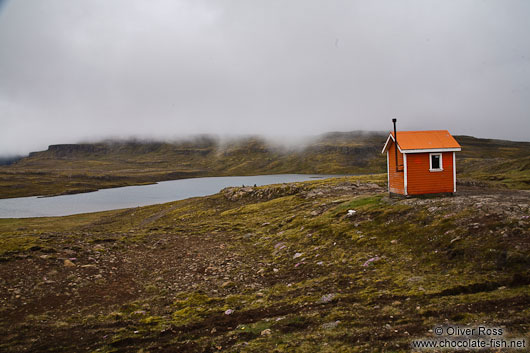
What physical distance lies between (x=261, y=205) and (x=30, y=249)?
33337 mm

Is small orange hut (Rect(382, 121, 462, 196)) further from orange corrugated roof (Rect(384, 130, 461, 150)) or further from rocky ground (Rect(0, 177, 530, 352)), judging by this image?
rocky ground (Rect(0, 177, 530, 352))

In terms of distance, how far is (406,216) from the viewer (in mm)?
23469

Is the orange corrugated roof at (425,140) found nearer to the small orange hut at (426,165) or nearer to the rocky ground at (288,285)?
the small orange hut at (426,165)

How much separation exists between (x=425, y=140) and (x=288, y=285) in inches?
887

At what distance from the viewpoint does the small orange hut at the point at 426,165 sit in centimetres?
3022

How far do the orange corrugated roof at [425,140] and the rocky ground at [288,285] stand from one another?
6632mm

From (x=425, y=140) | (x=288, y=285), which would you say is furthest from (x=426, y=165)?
(x=288, y=285)

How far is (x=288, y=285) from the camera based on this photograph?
56.3 ft

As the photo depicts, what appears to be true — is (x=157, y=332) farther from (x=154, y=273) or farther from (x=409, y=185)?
(x=409, y=185)

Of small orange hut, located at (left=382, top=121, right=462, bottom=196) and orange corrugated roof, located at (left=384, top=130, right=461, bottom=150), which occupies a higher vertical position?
orange corrugated roof, located at (left=384, top=130, right=461, bottom=150)

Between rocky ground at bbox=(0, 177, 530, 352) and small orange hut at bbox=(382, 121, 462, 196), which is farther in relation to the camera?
small orange hut at bbox=(382, 121, 462, 196)

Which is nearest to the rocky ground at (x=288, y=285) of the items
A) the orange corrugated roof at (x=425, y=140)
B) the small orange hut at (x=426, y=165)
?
the small orange hut at (x=426, y=165)

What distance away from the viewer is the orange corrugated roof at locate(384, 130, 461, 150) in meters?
30.3

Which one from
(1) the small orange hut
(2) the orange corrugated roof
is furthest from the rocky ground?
(2) the orange corrugated roof
